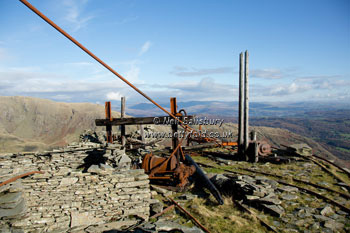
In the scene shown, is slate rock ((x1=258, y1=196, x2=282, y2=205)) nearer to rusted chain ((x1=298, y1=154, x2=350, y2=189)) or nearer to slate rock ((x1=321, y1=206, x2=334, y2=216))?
slate rock ((x1=321, y1=206, x2=334, y2=216))

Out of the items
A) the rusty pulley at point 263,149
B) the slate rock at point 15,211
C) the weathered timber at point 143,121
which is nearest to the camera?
the slate rock at point 15,211

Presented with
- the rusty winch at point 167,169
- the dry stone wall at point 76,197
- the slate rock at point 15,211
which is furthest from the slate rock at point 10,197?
the rusty winch at point 167,169

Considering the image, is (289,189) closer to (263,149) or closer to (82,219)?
(263,149)

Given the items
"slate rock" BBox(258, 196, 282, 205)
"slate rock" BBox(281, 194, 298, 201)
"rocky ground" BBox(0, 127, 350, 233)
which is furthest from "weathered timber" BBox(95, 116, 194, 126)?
"slate rock" BBox(281, 194, 298, 201)

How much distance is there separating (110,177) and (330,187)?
9305 mm

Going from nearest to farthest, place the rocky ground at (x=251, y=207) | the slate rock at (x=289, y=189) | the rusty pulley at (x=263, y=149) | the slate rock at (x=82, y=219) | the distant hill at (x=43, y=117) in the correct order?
the rocky ground at (x=251, y=207), the slate rock at (x=82, y=219), the slate rock at (x=289, y=189), the rusty pulley at (x=263, y=149), the distant hill at (x=43, y=117)

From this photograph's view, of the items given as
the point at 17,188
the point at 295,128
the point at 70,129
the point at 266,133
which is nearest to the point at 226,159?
the point at 17,188

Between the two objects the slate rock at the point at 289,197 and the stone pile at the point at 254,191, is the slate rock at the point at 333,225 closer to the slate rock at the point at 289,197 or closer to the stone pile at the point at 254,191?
the stone pile at the point at 254,191

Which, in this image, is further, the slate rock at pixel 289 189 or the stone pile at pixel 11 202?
the slate rock at pixel 289 189

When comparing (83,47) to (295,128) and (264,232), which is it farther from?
(295,128)

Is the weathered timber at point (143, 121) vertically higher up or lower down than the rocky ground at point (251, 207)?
higher up

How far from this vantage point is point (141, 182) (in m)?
7.31

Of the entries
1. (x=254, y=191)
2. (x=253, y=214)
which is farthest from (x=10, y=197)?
(x=254, y=191)

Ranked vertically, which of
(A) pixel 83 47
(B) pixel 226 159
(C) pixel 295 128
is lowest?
(C) pixel 295 128
